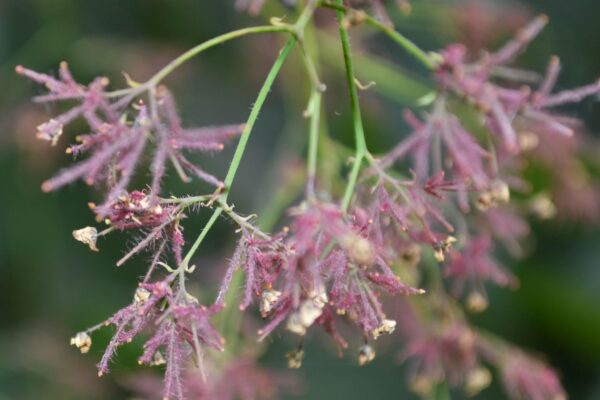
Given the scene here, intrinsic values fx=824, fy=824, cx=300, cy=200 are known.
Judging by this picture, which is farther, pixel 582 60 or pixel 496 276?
pixel 582 60

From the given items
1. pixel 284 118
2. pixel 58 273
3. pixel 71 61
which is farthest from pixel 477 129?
pixel 58 273

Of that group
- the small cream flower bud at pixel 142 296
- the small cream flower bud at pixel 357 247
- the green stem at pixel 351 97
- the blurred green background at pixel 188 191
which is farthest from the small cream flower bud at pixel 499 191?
the blurred green background at pixel 188 191

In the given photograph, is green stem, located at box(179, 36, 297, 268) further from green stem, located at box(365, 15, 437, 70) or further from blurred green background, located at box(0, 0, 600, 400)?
blurred green background, located at box(0, 0, 600, 400)

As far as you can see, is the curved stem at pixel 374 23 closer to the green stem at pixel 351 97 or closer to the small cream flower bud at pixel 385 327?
the green stem at pixel 351 97

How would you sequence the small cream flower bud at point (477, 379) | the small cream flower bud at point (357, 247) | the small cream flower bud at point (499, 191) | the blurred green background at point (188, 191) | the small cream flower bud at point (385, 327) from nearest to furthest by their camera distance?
1. the small cream flower bud at point (357, 247)
2. the small cream flower bud at point (385, 327)
3. the small cream flower bud at point (499, 191)
4. the small cream flower bud at point (477, 379)
5. the blurred green background at point (188, 191)

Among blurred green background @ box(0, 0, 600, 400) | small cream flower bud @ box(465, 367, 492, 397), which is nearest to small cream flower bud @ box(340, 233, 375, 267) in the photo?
small cream flower bud @ box(465, 367, 492, 397)

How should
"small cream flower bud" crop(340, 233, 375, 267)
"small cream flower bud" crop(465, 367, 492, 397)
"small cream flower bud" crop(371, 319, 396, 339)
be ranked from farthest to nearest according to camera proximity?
"small cream flower bud" crop(465, 367, 492, 397), "small cream flower bud" crop(371, 319, 396, 339), "small cream flower bud" crop(340, 233, 375, 267)

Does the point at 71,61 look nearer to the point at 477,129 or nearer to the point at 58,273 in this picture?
the point at 58,273

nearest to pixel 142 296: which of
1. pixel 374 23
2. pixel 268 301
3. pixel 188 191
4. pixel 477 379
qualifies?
pixel 268 301

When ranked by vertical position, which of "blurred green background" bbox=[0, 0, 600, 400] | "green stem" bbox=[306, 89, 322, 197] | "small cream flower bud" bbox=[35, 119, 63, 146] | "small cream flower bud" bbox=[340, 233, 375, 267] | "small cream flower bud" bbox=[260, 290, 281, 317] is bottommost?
"blurred green background" bbox=[0, 0, 600, 400]
